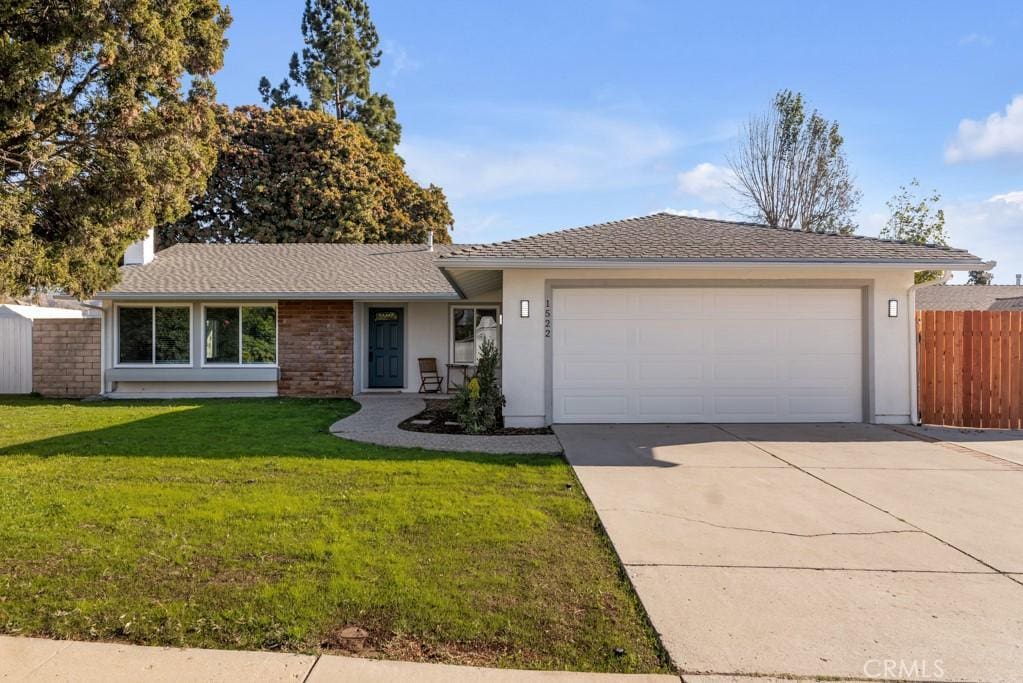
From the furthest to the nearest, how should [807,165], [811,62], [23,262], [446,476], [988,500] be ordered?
[807,165] → [811,62] → [23,262] → [446,476] → [988,500]

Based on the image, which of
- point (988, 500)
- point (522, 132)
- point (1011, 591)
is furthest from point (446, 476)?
point (522, 132)

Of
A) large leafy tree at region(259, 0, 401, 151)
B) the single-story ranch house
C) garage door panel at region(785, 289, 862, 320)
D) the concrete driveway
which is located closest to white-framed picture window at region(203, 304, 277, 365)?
the single-story ranch house

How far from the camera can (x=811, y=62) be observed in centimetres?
1338

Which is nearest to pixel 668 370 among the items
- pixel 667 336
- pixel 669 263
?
pixel 667 336

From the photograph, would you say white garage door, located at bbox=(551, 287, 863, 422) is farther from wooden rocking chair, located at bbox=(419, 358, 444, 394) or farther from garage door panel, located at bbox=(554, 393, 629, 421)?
wooden rocking chair, located at bbox=(419, 358, 444, 394)

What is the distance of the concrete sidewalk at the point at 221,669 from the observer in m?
2.75

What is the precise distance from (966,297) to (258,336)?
31117 millimetres

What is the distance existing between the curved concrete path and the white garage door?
1.61 meters

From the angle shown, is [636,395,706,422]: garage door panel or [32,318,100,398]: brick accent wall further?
[32,318,100,398]: brick accent wall

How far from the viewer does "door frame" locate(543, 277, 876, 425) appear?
992 cm

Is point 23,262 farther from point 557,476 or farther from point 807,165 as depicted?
point 807,165

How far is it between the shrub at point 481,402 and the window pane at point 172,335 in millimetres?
8100

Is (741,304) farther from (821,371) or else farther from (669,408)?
(669,408)

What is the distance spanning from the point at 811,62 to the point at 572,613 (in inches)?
548
